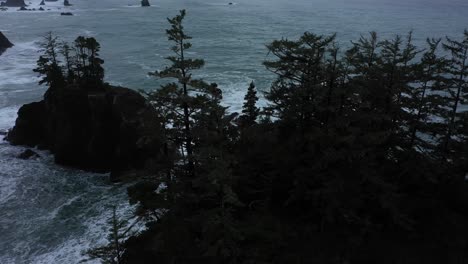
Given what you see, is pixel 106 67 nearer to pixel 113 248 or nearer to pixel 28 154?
pixel 28 154

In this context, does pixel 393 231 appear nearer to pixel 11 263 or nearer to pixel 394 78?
pixel 394 78

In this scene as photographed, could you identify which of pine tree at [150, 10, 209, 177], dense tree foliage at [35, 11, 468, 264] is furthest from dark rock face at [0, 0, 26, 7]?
pine tree at [150, 10, 209, 177]

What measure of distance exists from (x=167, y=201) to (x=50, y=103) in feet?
105

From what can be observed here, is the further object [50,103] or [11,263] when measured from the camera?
[50,103]

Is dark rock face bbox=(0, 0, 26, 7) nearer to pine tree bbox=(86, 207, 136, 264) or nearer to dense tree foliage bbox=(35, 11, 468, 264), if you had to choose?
dense tree foliage bbox=(35, 11, 468, 264)

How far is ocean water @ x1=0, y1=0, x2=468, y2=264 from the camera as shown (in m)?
28.1

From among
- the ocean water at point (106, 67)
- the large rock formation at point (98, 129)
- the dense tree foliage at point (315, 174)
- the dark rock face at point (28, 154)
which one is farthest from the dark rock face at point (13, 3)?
the dense tree foliage at point (315, 174)

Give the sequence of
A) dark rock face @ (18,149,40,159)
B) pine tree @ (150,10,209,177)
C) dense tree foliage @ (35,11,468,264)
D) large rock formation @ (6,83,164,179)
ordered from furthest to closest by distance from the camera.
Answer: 1. dark rock face @ (18,149,40,159)
2. large rock formation @ (6,83,164,179)
3. dense tree foliage @ (35,11,468,264)
4. pine tree @ (150,10,209,177)

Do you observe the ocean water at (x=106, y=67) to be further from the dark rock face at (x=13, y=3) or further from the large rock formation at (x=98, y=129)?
the dark rock face at (x=13, y=3)

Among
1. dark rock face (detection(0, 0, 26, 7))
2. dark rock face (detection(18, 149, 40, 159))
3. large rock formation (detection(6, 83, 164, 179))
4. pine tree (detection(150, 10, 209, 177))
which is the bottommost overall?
dark rock face (detection(18, 149, 40, 159))

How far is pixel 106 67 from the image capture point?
6644 cm

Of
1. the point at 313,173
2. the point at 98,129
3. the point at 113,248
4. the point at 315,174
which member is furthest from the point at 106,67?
the point at 113,248

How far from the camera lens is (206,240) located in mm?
14055

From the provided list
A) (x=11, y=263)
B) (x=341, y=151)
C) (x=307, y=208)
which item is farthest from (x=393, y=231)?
(x=11, y=263)
